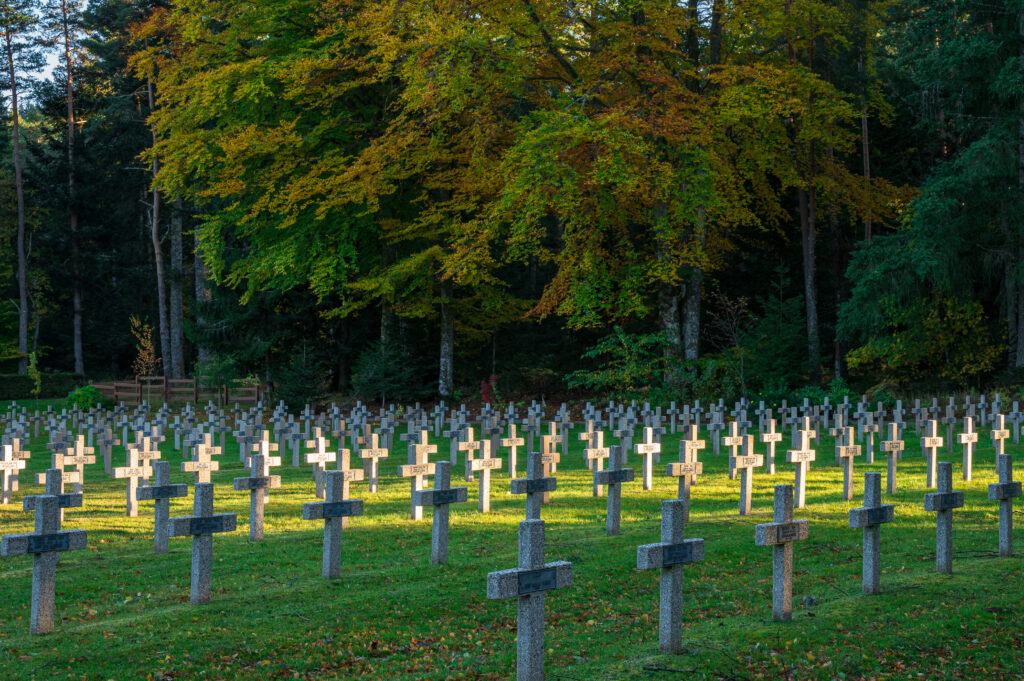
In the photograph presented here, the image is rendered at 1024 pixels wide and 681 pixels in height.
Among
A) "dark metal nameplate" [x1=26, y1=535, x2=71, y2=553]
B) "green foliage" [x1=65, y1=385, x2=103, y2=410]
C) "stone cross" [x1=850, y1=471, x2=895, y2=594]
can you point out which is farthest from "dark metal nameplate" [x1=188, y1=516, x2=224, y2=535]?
"green foliage" [x1=65, y1=385, x2=103, y2=410]

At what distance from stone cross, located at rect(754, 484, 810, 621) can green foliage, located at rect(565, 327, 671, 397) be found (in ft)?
71.6

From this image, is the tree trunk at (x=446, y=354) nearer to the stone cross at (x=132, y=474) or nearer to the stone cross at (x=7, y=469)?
the stone cross at (x=7, y=469)

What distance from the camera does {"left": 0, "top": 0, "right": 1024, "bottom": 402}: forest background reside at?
1108 inches

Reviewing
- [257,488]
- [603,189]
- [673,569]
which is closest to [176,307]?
[603,189]

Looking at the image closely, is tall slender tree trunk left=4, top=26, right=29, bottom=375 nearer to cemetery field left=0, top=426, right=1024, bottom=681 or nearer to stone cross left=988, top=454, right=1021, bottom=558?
cemetery field left=0, top=426, right=1024, bottom=681

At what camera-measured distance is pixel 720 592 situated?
9.00 meters

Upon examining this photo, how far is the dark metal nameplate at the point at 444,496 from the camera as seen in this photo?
1001cm

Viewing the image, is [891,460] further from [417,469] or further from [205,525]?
[205,525]

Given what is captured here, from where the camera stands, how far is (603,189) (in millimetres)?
29359

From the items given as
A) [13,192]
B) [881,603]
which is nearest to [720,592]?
[881,603]

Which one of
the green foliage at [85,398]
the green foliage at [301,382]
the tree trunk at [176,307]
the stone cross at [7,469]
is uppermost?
the tree trunk at [176,307]

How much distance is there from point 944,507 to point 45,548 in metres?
7.23

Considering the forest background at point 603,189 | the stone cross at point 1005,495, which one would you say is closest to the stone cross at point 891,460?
the stone cross at point 1005,495

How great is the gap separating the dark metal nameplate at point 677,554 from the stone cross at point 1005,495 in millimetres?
3933
